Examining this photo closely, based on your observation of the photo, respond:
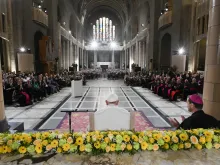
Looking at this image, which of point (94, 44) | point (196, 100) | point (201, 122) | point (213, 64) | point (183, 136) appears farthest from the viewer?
point (94, 44)

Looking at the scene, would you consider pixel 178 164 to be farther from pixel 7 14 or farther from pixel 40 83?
pixel 7 14

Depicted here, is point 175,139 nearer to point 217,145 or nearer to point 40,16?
point 217,145

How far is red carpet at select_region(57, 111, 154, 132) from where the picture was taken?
597 cm

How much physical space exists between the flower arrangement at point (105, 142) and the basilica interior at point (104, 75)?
858mm

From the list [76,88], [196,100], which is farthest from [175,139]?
[76,88]

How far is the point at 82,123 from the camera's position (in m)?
6.34

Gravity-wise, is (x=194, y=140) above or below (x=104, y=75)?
above

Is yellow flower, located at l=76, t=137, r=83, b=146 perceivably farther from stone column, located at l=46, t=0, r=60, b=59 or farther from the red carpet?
stone column, located at l=46, t=0, r=60, b=59

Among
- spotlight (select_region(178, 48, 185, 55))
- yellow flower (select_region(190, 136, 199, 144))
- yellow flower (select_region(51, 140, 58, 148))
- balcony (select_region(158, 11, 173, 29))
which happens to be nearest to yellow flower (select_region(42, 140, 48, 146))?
yellow flower (select_region(51, 140, 58, 148))

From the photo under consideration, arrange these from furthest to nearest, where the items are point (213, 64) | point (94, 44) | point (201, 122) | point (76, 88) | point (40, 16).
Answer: point (94, 44), point (40, 16), point (76, 88), point (213, 64), point (201, 122)

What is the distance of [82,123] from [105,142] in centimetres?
372

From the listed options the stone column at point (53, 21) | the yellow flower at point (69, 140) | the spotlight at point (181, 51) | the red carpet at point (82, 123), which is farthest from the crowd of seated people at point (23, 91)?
the spotlight at point (181, 51)

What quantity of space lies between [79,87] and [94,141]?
8833 mm

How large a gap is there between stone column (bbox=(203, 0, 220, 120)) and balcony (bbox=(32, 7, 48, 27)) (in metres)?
16.3
